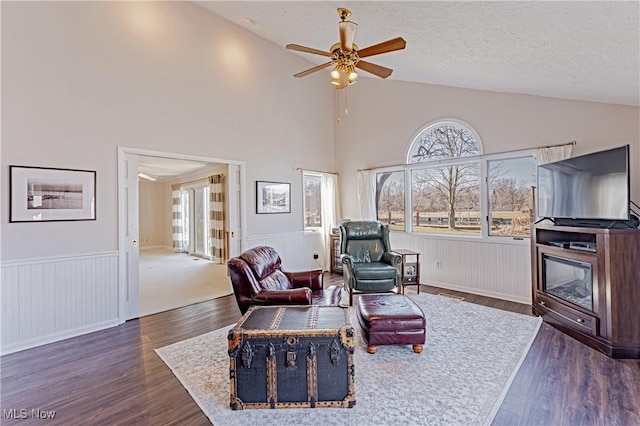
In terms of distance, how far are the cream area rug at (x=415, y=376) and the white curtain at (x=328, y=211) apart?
3.04m

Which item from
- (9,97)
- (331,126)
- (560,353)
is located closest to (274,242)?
(331,126)

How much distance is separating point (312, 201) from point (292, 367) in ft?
15.3

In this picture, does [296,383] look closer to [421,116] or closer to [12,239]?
[12,239]

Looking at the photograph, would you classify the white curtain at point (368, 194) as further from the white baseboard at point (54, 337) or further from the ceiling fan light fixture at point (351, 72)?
the white baseboard at point (54, 337)

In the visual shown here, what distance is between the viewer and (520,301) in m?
4.27

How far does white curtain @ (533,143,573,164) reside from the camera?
12.6 ft

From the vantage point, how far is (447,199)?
16.9 ft

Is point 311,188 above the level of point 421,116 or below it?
below

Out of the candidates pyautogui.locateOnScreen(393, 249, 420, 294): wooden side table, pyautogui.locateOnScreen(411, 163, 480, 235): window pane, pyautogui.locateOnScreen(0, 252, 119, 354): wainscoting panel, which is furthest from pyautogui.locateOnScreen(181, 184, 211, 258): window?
pyautogui.locateOnScreen(411, 163, 480, 235): window pane

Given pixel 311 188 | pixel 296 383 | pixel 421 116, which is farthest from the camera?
pixel 311 188

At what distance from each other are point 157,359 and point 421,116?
5193 millimetres

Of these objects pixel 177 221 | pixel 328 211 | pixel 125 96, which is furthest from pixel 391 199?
pixel 177 221

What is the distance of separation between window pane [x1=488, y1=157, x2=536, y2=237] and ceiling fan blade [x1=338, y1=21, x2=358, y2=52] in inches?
121

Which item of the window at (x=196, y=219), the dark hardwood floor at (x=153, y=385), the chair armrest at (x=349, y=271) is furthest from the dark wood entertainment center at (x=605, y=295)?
the window at (x=196, y=219)
